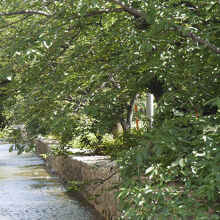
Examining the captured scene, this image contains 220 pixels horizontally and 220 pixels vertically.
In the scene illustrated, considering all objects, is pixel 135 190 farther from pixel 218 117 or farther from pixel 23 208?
pixel 23 208

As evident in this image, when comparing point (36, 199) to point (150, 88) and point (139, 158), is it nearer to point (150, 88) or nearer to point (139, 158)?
point (150, 88)

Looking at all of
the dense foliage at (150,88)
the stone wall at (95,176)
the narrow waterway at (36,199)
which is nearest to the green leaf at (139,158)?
the dense foliage at (150,88)

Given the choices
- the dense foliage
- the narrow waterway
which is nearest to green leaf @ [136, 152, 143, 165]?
the dense foliage

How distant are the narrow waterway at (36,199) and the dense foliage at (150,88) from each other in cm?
415

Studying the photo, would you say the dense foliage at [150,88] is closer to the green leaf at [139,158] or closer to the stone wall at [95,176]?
the green leaf at [139,158]

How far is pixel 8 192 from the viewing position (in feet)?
40.9

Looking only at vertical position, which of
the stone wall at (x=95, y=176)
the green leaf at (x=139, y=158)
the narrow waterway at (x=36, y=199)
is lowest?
the narrow waterway at (x=36, y=199)

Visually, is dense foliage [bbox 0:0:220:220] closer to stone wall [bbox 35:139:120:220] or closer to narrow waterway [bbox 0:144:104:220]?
stone wall [bbox 35:139:120:220]

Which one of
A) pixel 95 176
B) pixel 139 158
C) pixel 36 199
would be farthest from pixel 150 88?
pixel 36 199

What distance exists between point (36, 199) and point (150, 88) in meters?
5.93

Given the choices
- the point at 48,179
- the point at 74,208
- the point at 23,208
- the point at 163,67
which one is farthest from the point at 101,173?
the point at 48,179

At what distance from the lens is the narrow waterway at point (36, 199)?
368 inches

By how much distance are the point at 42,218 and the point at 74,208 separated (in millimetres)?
902

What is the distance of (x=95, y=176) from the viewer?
9.19 m
